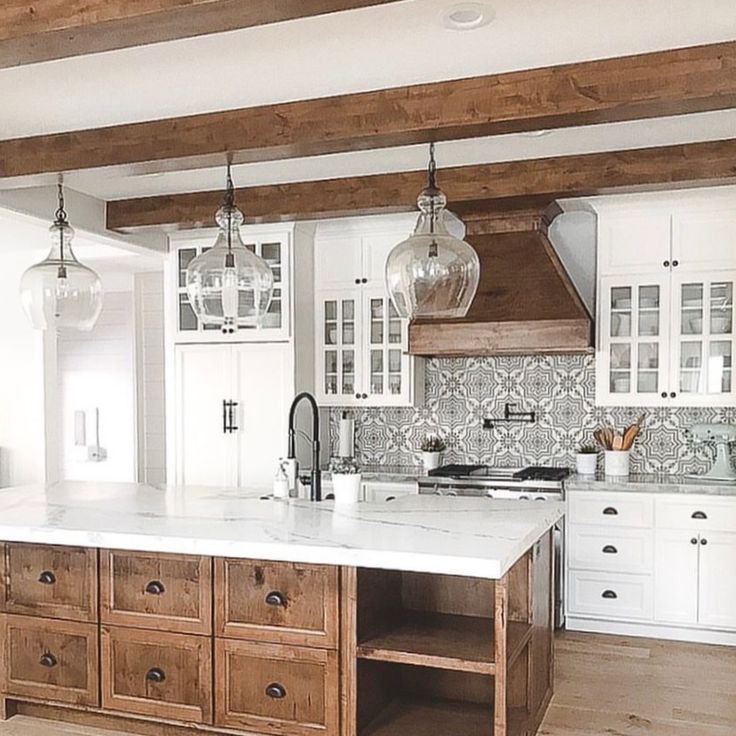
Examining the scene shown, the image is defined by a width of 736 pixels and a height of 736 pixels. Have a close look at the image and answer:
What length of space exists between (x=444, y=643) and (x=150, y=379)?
495cm

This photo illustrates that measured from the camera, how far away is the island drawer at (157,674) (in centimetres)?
322

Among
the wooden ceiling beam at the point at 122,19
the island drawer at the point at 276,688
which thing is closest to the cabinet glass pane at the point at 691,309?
the island drawer at the point at 276,688

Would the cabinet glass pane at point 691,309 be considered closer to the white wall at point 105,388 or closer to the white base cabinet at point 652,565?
the white base cabinet at point 652,565

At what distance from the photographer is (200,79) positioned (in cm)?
310

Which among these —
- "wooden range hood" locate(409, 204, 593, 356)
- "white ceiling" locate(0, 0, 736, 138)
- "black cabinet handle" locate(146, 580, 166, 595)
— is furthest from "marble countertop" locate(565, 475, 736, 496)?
"white ceiling" locate(0, 0, 736, 138)

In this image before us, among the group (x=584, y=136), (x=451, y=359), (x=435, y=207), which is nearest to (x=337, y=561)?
(x=435, y=207)

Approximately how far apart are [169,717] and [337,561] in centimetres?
103

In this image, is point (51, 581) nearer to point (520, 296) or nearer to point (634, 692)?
point (634, 692)

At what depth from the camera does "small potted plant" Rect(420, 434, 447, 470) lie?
5.61 m

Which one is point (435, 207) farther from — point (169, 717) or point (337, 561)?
point (169, 717)

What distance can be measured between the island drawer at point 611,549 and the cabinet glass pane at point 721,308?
1260 mm

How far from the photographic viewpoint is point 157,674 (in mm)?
3287

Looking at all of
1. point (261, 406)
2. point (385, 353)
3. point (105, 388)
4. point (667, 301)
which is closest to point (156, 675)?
point (261, 406)

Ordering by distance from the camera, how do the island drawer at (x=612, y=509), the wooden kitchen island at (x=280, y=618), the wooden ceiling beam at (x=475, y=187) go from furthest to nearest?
the island drawer at (x=612, y=509) → the wooden ceiling beam at (x=475, y=187) → the wooden kitchen island at (x=280, y=618)
